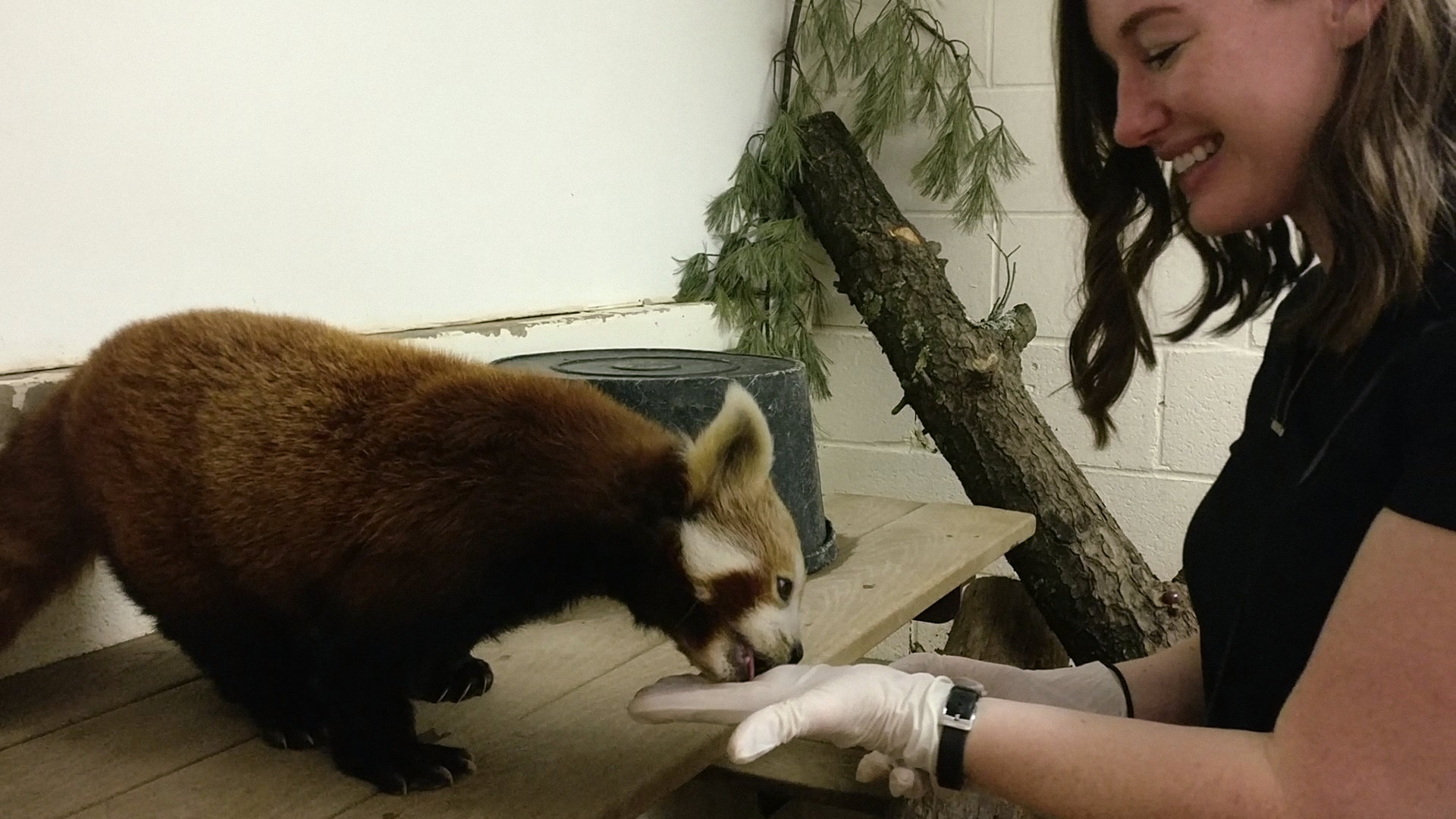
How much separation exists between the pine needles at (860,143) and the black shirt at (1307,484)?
Answer: 1344mm

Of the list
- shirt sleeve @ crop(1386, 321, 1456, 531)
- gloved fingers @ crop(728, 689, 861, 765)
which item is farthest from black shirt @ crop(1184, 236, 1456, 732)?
gloved fingers @ crop(728, 689, 861, 765)

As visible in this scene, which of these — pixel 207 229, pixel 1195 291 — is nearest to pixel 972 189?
pixel 1195 291

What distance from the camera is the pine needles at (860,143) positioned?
2.42 m

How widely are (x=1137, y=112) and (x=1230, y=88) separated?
13 centimetres

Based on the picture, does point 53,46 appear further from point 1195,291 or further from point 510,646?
point 1195,291

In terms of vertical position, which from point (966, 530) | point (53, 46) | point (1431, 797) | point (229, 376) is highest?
point (53, 46)

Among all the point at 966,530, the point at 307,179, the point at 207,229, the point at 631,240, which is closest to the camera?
the point at 207,229

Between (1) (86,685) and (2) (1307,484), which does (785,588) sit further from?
(1) (86,685)

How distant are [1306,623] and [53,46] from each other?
1.39 m

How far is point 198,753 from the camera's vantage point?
1077 mm

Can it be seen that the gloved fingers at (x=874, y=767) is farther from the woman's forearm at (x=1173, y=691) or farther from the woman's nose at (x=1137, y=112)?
the woman's nose at (x=1137, y=112)

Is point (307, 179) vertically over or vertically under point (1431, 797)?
over

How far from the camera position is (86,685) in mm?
1222

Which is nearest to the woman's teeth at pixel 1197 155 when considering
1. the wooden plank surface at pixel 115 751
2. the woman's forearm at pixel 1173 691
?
the woman's forearm at pixel 1173 691
